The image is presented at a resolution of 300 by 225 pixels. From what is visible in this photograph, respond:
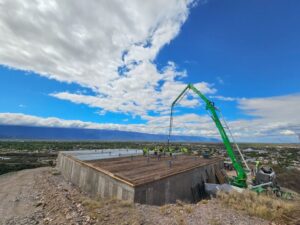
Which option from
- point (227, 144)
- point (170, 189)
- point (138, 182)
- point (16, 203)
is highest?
point (227, 144)

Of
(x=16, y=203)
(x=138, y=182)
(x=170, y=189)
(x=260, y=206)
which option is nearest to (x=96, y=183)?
(x=138, y=182)

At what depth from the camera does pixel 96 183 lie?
1625cm

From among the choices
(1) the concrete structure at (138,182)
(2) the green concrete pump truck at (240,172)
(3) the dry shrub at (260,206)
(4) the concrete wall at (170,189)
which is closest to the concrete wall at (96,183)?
(1) the concrete structure at (138,182)

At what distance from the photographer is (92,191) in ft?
54.7

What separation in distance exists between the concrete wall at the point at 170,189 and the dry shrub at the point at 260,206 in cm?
387

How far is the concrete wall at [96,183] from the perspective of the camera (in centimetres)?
1314

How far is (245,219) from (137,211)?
5.31 m

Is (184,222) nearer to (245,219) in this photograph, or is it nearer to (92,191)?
(245,219)

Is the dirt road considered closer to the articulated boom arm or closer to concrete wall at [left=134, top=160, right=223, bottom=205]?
concrete wall at [left=134, top=160, right=223, bottom=205]

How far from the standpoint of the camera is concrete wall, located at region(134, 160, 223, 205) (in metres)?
13.0

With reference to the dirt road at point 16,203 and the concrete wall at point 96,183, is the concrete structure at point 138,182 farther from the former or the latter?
the dirt road at point 16,203

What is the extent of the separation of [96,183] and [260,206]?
459 inches

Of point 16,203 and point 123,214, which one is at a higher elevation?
point 123,214

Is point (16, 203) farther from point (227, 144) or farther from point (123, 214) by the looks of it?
point (227, 144)
